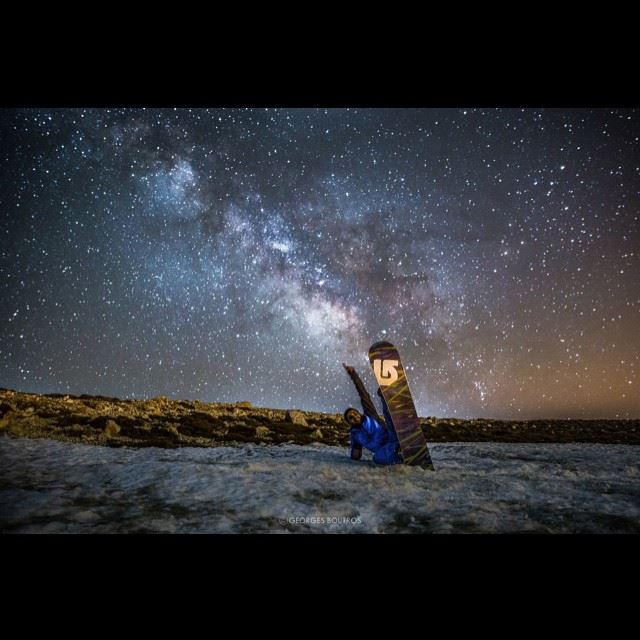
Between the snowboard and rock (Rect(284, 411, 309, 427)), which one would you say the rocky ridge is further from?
the snowboard

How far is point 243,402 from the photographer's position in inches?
681

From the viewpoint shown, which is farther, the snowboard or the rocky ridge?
the rocky ridge

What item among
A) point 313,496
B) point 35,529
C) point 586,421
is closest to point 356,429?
point 313,496

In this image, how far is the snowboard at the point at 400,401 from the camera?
6.40m

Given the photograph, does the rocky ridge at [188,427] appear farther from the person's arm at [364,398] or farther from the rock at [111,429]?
the person's arm at [364,398]

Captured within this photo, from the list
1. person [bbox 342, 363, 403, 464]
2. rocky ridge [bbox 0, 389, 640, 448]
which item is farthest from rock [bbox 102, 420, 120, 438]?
person [bbox 342, 363, 403, 464]

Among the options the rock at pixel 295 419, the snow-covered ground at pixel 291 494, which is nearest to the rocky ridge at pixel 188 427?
the rock at pixel 295 419

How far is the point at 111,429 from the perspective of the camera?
910 cm

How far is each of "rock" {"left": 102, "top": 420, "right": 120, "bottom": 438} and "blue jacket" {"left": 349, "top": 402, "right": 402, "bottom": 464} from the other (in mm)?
5634

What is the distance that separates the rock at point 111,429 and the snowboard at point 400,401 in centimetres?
610

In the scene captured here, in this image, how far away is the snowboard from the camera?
6.40 metres
